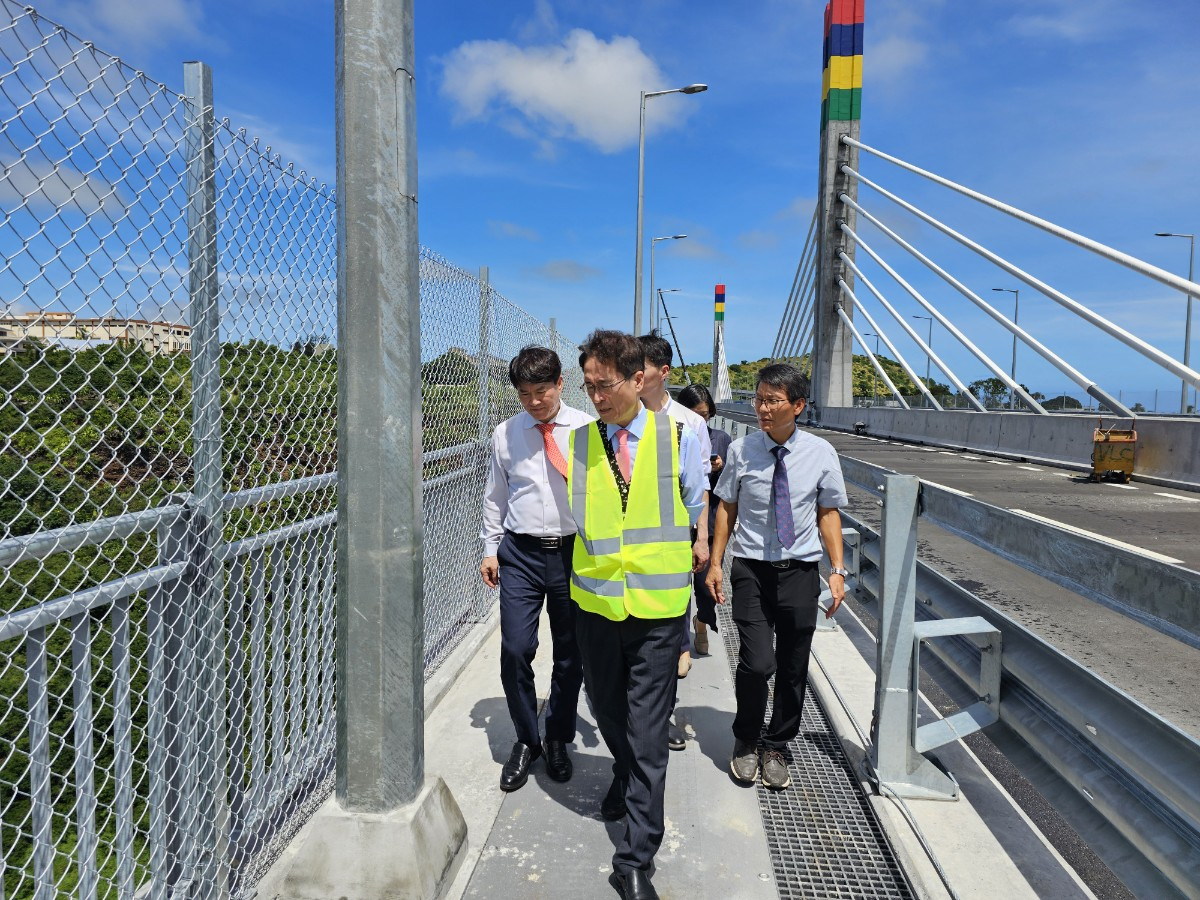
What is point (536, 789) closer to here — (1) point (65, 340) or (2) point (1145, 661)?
(1) point (65, 340)

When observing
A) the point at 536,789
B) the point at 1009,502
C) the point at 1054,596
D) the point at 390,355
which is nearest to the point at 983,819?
the point at 536,789

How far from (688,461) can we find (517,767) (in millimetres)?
1520

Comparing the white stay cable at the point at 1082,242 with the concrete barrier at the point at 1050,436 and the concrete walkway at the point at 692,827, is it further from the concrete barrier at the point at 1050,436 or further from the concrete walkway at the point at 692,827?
the concrete walkway at the point at 692,827

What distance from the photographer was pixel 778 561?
141 inches

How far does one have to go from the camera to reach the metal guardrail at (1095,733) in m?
1.85

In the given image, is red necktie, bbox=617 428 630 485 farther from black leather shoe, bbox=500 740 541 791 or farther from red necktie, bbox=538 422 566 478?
black leather shoe, bbox=500 740 541 791

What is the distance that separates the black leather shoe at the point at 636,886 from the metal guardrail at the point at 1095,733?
1240mm

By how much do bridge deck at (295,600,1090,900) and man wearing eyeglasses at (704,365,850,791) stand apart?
0.23m

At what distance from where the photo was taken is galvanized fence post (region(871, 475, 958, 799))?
3.40 meters

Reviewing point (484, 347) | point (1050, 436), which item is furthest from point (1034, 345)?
point (484, 347)

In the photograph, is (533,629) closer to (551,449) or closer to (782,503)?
(551,449)

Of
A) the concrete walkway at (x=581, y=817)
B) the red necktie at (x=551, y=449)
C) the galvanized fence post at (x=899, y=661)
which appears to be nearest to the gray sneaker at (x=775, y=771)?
the concrete walkway at (x=581, y=817)

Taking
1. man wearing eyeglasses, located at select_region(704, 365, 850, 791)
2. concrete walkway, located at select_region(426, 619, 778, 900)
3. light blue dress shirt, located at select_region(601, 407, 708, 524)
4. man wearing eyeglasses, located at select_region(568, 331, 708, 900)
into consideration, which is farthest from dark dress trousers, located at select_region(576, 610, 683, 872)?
man wearing eyeglasses, located at select_region(704, 365, 850, 791)

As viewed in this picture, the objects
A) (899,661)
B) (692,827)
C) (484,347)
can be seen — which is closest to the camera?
(692,827)
